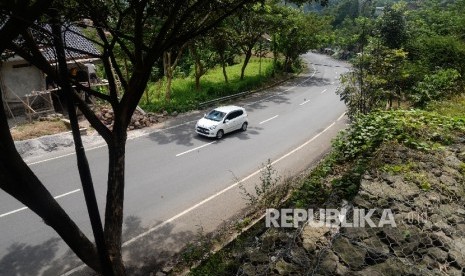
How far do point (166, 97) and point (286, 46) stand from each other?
16969 mm

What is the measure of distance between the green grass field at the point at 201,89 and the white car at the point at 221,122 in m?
4.29

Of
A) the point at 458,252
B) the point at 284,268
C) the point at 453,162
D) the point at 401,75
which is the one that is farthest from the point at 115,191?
the point at 401,75

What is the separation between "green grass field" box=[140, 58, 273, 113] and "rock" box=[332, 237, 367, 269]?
61.0 feet

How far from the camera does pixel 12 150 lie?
17.2ft

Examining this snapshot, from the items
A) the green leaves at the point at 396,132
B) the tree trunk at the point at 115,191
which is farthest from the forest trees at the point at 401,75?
the tree trunk at the point at 115,191

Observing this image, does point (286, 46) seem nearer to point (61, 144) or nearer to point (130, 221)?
point (61, 144)

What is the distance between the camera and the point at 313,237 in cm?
483

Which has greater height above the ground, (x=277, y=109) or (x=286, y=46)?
(x=286, y=46)

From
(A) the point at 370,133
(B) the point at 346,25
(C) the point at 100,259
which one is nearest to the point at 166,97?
(A) the point at 370,133

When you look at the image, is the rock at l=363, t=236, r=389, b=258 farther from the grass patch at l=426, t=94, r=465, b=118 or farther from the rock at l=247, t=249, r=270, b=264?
the grass patch at l=426, t=94, r=465, b=118

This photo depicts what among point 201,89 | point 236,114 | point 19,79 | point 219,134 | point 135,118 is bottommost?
point 219,134

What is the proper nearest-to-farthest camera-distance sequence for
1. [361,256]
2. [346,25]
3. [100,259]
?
[361,256], [100,259], [346,25]

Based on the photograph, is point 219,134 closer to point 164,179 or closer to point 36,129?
point 164,179

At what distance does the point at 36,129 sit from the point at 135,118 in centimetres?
473
